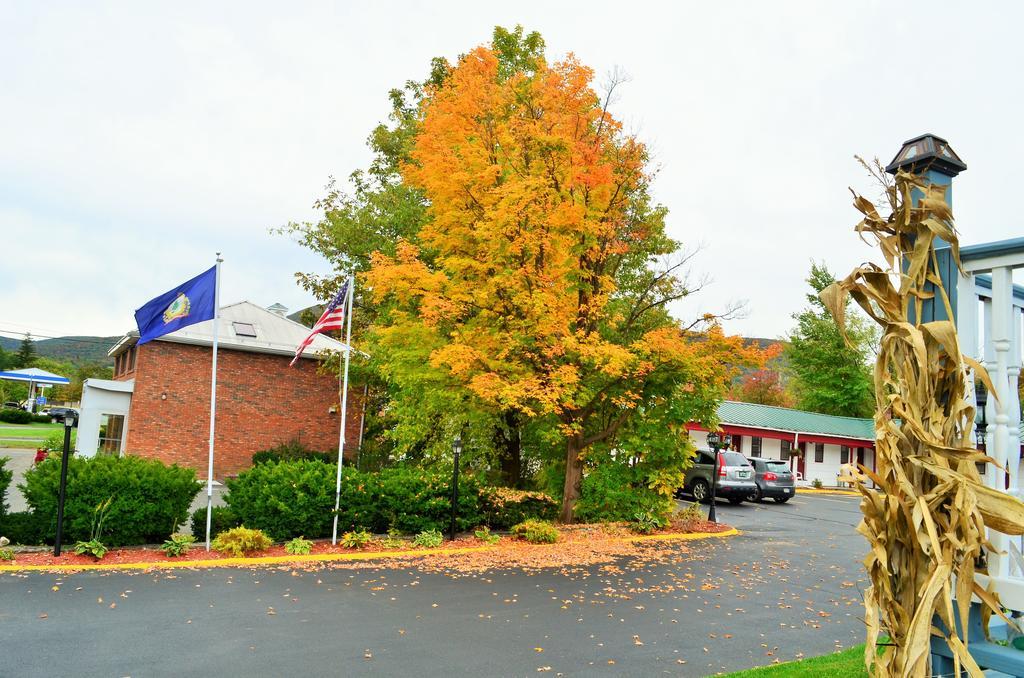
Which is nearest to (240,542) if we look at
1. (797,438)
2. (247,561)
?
(247,561)

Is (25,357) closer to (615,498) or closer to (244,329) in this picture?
(244,329)

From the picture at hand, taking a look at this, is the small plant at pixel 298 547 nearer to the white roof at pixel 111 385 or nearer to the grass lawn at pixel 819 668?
the grass lawn at pixel 819 668

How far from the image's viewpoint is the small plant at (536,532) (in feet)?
41.2

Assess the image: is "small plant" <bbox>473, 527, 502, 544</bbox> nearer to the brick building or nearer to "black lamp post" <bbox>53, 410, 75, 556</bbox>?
"black lamp post" <bbox>53, 410, 75, 556</bbox>

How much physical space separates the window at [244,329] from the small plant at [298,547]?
15.3 metres

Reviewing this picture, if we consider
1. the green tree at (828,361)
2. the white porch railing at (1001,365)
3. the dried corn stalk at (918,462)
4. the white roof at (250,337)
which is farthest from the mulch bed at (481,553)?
the green tree at (828,361)

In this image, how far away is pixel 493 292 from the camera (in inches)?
515

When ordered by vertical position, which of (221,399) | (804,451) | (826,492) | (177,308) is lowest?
(826,492)

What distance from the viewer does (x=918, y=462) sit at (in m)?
2.89

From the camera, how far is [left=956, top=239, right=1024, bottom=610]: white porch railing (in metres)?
2.95

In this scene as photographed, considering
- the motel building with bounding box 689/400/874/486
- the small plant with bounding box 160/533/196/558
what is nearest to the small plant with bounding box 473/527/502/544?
the small plant with bounding box 160/533/196/558

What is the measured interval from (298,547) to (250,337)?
15.5 m

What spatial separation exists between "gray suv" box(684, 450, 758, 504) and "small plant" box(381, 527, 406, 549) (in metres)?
12.5

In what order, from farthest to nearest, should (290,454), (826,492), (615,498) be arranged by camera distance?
(826,492) < (290,454) < (615,498)
